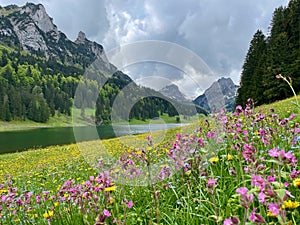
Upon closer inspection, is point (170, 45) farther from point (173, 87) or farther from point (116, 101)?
point (116, 101)

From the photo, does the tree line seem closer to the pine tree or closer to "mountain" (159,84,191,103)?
the pine tree

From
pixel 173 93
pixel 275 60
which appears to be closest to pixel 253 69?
pixel 275 60

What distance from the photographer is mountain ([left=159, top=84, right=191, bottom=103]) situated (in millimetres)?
5152

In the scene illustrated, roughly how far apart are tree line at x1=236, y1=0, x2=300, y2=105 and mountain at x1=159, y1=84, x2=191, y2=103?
27574mm

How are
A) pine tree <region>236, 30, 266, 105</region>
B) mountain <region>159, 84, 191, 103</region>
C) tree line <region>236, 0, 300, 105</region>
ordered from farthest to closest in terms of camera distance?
1. pine tree <region>236, 30, 266, 105</region>
2. tree line <region>236, 0, 300, 105</region>
3. mountain <region>159, 84, 191, 103</region>

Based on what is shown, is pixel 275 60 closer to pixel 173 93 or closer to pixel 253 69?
pixel 253 69

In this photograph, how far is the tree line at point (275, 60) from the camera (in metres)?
32.6

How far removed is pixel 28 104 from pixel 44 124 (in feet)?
48.0

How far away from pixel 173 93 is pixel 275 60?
32.8 metres

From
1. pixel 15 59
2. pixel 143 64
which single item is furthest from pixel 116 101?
pixel 15 59

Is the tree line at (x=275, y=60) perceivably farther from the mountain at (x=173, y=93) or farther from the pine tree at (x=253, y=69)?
the mountain at (x=173, y=93)

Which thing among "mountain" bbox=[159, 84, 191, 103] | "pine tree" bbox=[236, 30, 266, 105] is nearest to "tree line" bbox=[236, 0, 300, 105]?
"pine tree" bbox=[236, 30, 266, 105]

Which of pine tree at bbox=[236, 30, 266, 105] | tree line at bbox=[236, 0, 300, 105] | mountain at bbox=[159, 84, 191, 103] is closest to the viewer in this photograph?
mountain at bbox=[159, 84, 191, 103]

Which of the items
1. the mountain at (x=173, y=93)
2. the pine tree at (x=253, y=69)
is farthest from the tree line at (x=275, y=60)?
the mountain at (x=173, y=93)
